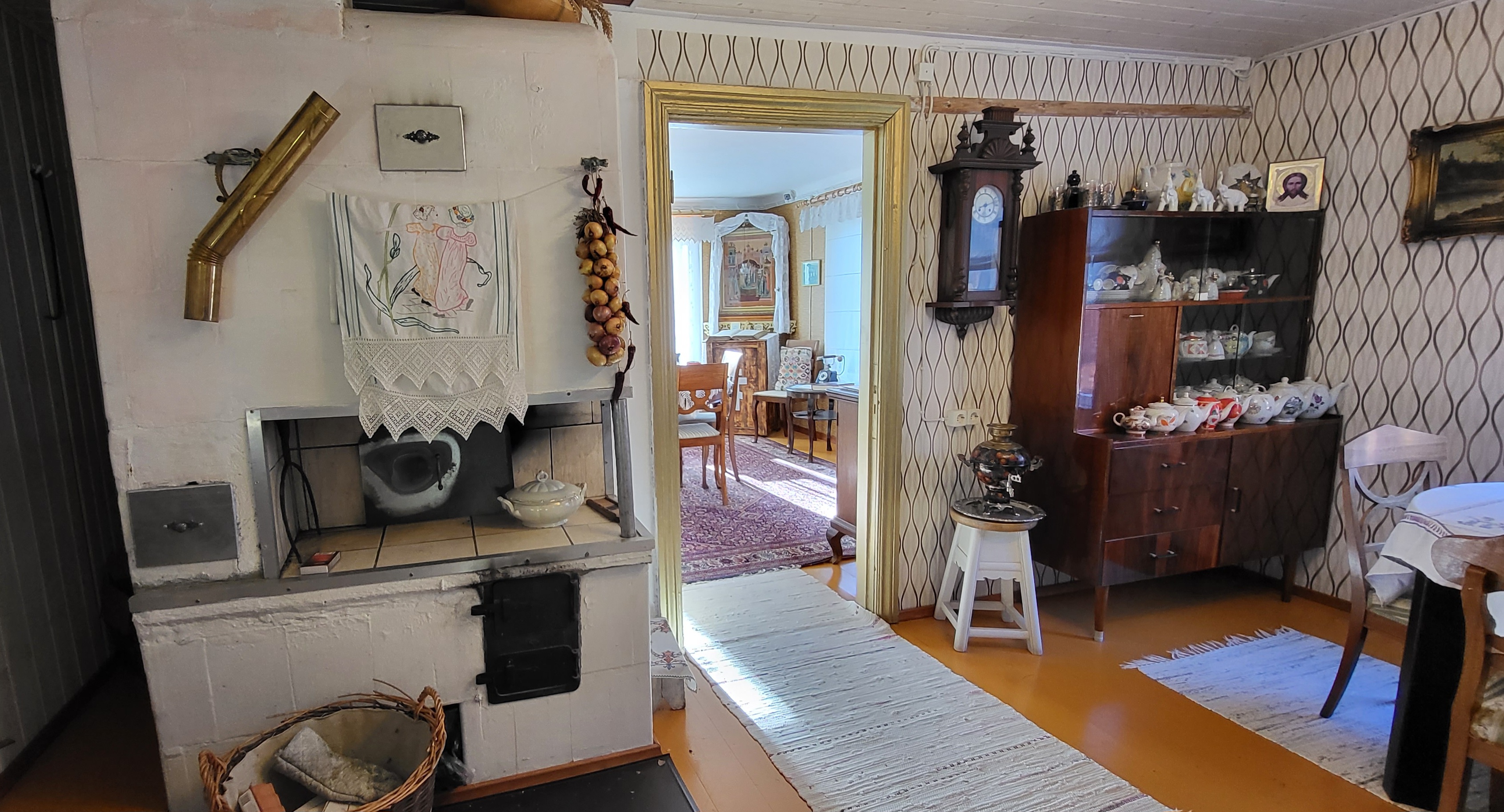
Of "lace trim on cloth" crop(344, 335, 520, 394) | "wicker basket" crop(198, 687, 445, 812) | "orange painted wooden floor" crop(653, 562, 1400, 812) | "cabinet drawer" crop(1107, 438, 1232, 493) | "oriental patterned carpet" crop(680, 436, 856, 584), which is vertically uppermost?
"lace trim on cloth" crop(344, 335, 520, 394)

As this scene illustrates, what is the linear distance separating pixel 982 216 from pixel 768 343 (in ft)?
14.6

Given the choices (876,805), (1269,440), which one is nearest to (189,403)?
(876,805)

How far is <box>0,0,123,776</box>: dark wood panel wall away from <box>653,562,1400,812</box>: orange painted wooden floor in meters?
1.60

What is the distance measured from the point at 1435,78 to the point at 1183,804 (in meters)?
2.76

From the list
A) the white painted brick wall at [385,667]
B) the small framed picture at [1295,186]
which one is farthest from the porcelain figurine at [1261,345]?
the white painted brick wall at [385,667]

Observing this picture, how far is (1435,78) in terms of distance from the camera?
271 cm

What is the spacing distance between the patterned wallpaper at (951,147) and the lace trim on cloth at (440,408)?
1.51m

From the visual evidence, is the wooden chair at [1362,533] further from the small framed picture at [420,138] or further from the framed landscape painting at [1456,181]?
→ the small framed picture at [420,138]

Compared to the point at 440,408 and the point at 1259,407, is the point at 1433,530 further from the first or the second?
the point at 440,408

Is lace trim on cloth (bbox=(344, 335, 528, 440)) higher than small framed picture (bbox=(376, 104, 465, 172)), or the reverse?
small framed picture (bbox=(376, 104, 465, 172))

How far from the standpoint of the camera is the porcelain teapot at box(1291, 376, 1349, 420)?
3084 millimetres

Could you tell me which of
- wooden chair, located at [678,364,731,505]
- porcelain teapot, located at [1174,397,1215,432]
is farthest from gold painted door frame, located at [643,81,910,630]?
wooden chair, located at [678,364,731,505]

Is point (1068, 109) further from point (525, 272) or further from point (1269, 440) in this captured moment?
point (525, 272)

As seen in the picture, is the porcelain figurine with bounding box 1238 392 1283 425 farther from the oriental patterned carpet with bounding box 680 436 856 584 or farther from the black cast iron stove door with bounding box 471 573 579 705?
the black cast iron stove door with bounding box 471 573 579 705
